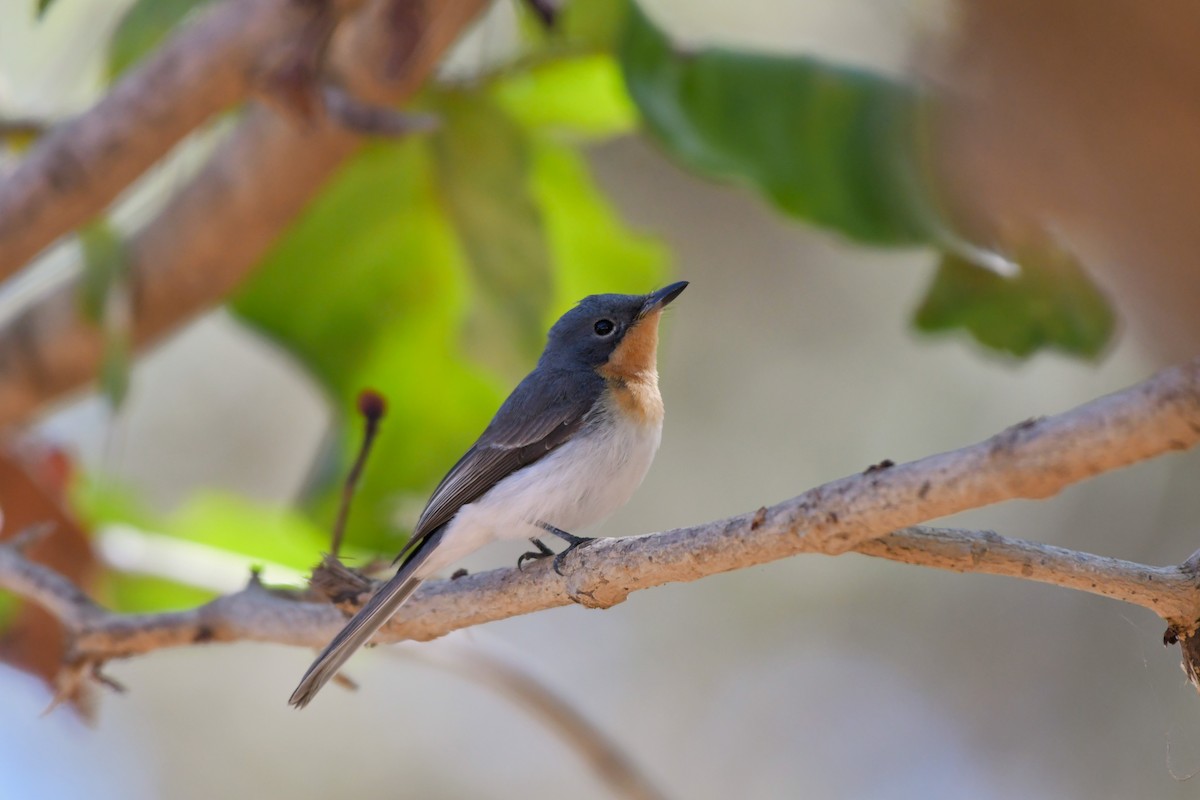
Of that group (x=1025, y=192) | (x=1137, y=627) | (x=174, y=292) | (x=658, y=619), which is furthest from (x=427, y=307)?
(x=1025, y=192)

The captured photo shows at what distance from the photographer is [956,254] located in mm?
2855

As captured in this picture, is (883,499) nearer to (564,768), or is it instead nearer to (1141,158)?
(1141,158)

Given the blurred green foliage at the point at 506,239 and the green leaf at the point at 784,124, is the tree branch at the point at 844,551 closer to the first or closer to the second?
the blurred green foliage at the point at 506,239

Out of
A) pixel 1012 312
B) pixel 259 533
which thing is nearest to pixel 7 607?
pixel 259 533

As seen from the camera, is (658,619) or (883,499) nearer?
(883,499)

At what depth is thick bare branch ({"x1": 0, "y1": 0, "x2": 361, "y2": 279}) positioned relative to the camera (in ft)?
9.36

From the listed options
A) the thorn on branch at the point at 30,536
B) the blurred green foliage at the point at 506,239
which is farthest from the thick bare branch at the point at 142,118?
the thorn on branch at the point at 30,536

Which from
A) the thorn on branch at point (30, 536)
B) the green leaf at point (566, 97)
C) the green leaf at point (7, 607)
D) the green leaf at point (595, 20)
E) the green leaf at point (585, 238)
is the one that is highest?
the green leaf at point (566, 97)

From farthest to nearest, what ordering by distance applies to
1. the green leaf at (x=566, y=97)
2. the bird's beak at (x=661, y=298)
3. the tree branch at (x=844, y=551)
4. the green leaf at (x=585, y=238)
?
the green leaf at (x=585, y=238), the green leaf at (x=566, y=97), the bird's beak at (x=661, y=298), the tree branch at (x=844, y=551)

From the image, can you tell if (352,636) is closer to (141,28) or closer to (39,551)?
(39,551)

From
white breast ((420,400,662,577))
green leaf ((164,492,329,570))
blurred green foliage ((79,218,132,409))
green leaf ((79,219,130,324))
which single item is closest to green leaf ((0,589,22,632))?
green leaf ((164,492,329,570))

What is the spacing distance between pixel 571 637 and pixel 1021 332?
15.1 feet

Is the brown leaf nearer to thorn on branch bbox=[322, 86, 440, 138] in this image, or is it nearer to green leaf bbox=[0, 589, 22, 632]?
green leaf bbox=[0, 589, 22, 632]

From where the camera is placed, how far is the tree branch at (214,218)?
302 centimetres
